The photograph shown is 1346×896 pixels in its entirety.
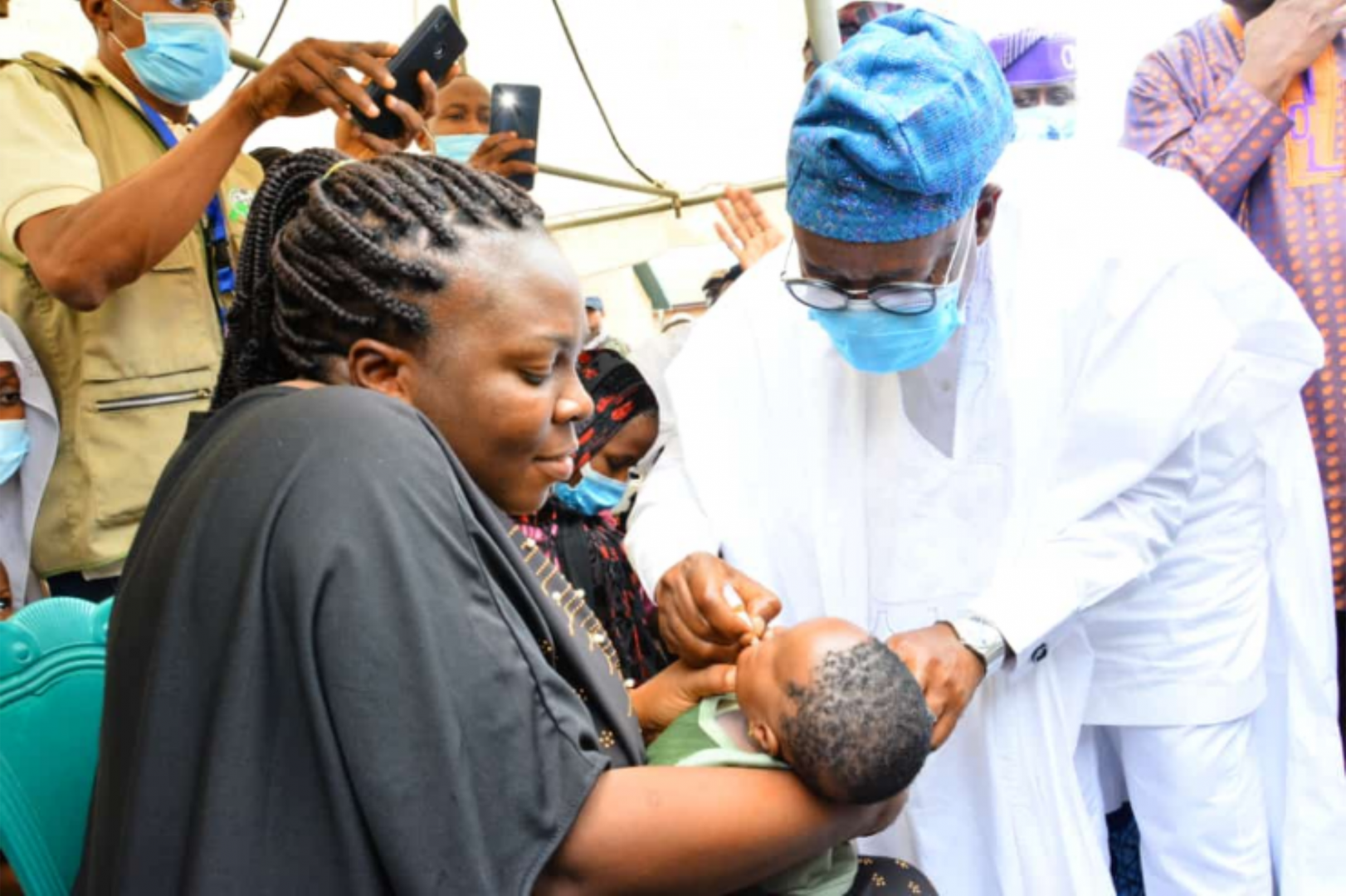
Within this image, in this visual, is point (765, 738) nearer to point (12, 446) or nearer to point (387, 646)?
point (387, 646)

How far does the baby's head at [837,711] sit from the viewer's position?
4.47 feet

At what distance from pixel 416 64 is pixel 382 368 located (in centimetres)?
157

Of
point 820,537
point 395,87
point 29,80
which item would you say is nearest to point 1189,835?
point 820,537

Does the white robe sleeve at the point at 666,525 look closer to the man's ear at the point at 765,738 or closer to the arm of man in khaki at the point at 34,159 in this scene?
the man's ear at the point at 765,738

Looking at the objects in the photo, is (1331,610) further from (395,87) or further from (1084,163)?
(395,87)

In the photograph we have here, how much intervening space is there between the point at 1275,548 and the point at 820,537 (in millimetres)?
967

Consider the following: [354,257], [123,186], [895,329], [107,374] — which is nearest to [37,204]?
[123,186]

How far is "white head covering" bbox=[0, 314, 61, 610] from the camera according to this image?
8.50 feet

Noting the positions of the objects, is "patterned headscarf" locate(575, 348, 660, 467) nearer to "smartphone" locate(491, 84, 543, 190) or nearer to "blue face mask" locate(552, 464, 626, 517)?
"blue face mask" locate(552, 464, 626, 517)

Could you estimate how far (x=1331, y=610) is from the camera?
237cm

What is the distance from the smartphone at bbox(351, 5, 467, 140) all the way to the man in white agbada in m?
0.92

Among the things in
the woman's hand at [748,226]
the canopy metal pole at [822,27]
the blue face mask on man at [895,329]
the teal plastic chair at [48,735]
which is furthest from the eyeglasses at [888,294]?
the canopy metal pole at [822,27]

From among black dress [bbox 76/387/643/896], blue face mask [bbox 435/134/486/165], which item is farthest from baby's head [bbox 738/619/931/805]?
blue face mask [bbox 435/134/486/165]

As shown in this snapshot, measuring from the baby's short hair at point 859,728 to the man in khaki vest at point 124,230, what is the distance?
1694 mm
